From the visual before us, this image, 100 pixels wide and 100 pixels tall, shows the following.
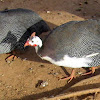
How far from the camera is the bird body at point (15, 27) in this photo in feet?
11.4

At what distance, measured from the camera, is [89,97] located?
285cm

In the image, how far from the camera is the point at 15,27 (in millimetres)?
3557

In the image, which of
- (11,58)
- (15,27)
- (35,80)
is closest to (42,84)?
(35,80)

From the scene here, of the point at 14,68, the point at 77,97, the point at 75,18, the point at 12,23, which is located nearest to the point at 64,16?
the point at 75,18

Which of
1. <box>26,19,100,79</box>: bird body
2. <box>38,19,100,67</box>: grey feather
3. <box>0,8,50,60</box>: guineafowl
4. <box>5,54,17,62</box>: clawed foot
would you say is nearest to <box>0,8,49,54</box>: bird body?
<box>0,8,50,60</box>: guineafowl

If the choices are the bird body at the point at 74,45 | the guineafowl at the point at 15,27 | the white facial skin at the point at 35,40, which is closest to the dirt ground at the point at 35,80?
the guineafowl at the point at 15,27

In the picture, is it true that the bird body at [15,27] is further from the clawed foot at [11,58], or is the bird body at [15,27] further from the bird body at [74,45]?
the bird body at [74,45]

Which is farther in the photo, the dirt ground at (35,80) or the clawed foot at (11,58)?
the clawed foot at (11,58)

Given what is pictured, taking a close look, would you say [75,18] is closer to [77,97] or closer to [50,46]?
[50,46]

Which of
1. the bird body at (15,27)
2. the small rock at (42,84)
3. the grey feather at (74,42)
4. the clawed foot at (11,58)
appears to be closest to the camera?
the grey feather at (74,42)

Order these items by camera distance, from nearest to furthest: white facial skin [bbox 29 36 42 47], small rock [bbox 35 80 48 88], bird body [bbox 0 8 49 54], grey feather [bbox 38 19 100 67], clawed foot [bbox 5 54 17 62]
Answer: grey feather [bbox 38 19 100 67]
white facial skin [bbox 29 36 42 47]
small rock [bbox 35 80 48 88]
bird body [bbox 0 8 49 54]
clawed foot [bbox 5 54 17 62]

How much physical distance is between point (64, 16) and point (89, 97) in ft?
8.69

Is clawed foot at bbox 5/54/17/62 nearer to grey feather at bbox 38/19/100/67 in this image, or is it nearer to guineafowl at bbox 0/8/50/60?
guineafowl at bbox 0/8/50/60

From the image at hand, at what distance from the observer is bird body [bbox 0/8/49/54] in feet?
11.4
